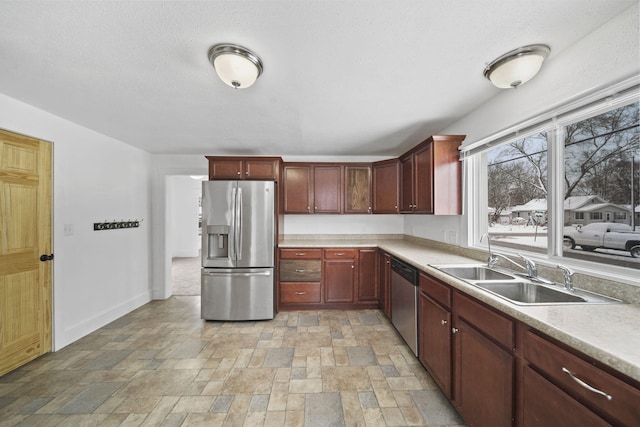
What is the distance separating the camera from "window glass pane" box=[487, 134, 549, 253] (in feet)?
5.99

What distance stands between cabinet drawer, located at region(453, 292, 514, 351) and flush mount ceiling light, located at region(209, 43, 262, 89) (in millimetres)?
1932

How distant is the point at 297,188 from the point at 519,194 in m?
2.64

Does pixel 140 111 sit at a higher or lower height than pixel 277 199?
higher

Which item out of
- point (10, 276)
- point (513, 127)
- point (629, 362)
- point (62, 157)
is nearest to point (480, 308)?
point (629, 362)

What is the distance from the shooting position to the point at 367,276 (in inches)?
132

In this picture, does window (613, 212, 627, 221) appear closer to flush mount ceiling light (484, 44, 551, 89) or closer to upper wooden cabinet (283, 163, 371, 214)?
flush mount ceiling light (484, 44, 551, 89)

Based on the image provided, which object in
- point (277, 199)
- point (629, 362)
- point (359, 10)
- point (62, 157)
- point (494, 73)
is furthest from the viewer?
point (277, 199)

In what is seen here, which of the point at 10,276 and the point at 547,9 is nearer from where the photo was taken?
the point at 547,9

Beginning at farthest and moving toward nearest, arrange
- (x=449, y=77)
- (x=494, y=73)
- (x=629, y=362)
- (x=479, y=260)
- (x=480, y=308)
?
(x=479, y=260) → (x=449, y=77) → (x=494, y=73) → (x=480, y=308) → (x=629, y=362)

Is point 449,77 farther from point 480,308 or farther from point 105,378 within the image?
point 105,378

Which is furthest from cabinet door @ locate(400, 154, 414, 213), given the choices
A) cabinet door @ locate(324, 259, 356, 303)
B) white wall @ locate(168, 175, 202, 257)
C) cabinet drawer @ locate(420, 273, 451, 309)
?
white wall @ locate(168, 175, 202, 257)

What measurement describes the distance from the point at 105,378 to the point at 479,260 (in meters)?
3.39

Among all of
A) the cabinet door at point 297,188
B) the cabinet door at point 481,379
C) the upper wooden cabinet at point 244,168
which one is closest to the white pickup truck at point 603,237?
the cabinet door at point 481,379

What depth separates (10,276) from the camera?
2084 mm
